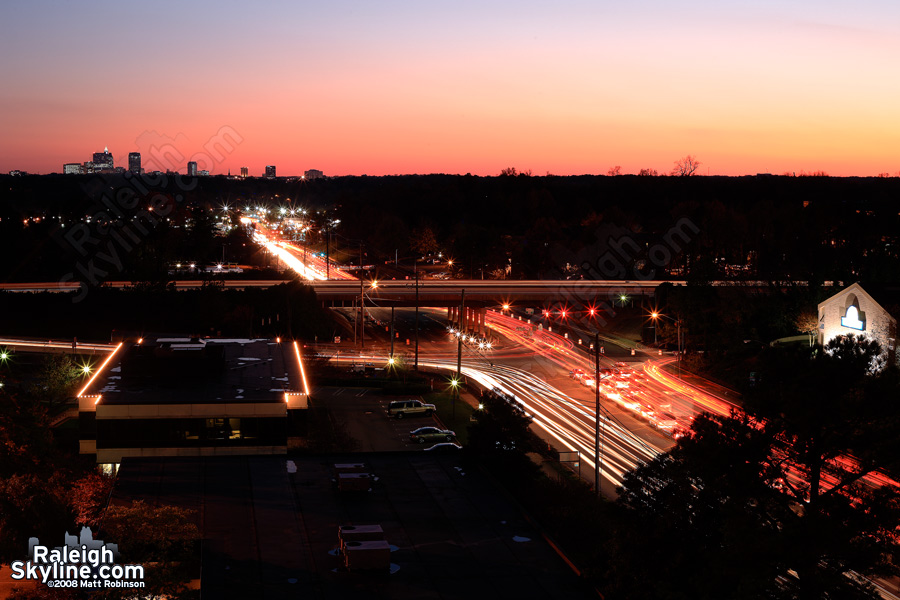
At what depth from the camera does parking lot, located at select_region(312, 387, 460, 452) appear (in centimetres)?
3469

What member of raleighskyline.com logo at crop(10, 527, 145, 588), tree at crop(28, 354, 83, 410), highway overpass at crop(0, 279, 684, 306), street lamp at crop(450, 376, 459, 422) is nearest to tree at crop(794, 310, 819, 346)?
highway overpass at crop(0, 279, 684, 306)

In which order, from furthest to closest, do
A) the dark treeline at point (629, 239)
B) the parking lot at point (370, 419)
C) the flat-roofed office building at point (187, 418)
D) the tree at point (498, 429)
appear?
the dark treeline at point (629, 239) → the parking lot at point (370, 419) → the flat-roofed office building at point (187, 418) → the tree at point (498, 429)

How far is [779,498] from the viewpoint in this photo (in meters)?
14.8

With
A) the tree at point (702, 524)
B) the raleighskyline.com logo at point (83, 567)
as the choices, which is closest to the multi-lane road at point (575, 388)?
the tree at point (702, 524)

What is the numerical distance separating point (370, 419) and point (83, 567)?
2493cm

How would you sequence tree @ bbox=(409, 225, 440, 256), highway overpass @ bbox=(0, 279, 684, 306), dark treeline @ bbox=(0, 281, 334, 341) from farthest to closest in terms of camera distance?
tree @ bbox=(409, 225, 440, 256), highway overpass @ bbox=(0, 279, 684, 306), dark treeline @ bbox=(0, 281, 334, 341)

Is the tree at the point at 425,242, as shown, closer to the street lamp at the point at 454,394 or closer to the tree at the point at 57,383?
the street lamp at the point at 454,394

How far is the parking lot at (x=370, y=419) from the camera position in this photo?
34688mm

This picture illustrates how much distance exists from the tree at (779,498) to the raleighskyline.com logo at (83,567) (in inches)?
329

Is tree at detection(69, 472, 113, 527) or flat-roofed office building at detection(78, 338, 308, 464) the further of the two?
flat-roofed office building at detection(78, 338, 308, 464)

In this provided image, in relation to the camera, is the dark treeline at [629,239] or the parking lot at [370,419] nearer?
the parking lot at [370,419]

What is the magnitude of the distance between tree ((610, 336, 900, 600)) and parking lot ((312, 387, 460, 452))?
1820 centimetres

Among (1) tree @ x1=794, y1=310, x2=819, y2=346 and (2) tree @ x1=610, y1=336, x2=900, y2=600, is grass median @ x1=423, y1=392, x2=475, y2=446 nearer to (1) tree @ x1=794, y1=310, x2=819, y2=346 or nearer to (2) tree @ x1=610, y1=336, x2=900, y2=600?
(2) tree @ x1=610, y1=336, x2=900, y2=600

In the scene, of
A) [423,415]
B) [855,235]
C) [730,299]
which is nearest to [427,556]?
[423,415]
